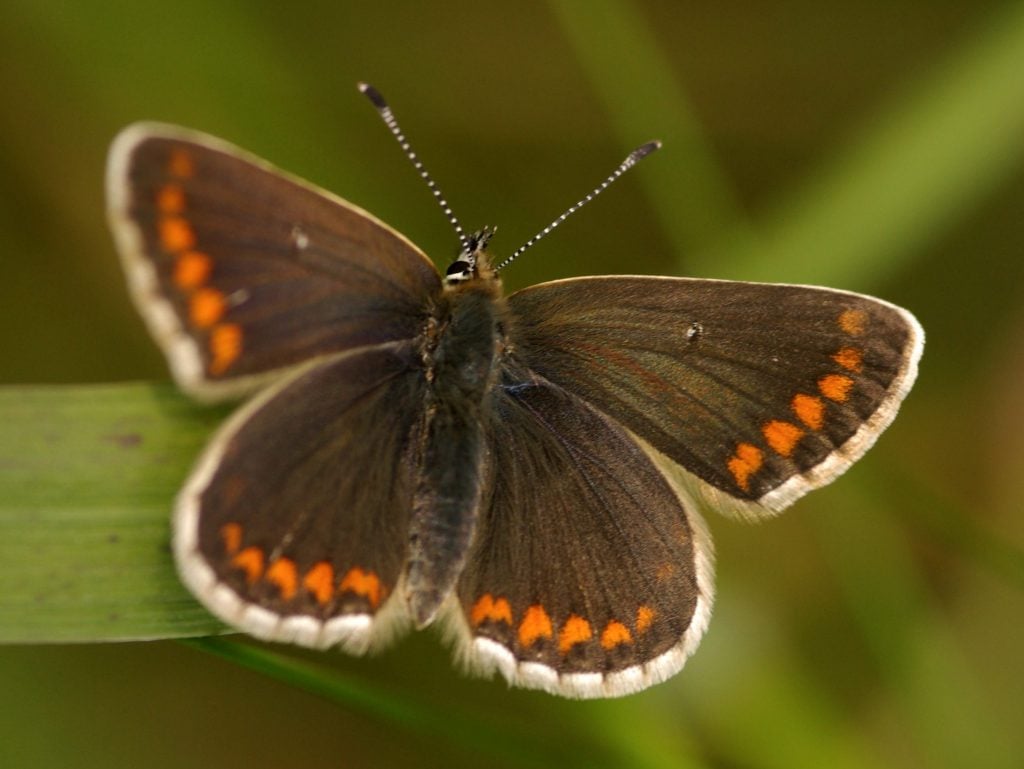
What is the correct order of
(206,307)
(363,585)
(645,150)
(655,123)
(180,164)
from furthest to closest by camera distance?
(655,123), (645,150), (363,585), (206,307), (180,164)

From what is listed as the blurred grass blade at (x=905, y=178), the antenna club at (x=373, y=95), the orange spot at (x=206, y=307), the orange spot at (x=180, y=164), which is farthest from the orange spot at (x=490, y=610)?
the blurred grass blade at (x=905, y=178)

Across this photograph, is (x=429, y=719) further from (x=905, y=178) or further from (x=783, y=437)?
(x=905, y=178)

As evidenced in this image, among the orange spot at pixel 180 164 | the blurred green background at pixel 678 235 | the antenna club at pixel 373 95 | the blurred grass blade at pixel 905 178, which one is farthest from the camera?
the blurred grass blade at pixel 905 178

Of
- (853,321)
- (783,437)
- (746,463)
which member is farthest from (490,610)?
(853,321)

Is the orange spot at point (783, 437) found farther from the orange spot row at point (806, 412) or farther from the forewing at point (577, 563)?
the forewing at point (577, 563)

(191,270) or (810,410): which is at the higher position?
(191,270)

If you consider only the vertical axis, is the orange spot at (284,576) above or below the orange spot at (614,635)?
above

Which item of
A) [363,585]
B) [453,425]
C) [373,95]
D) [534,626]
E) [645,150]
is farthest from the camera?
[645,150]
